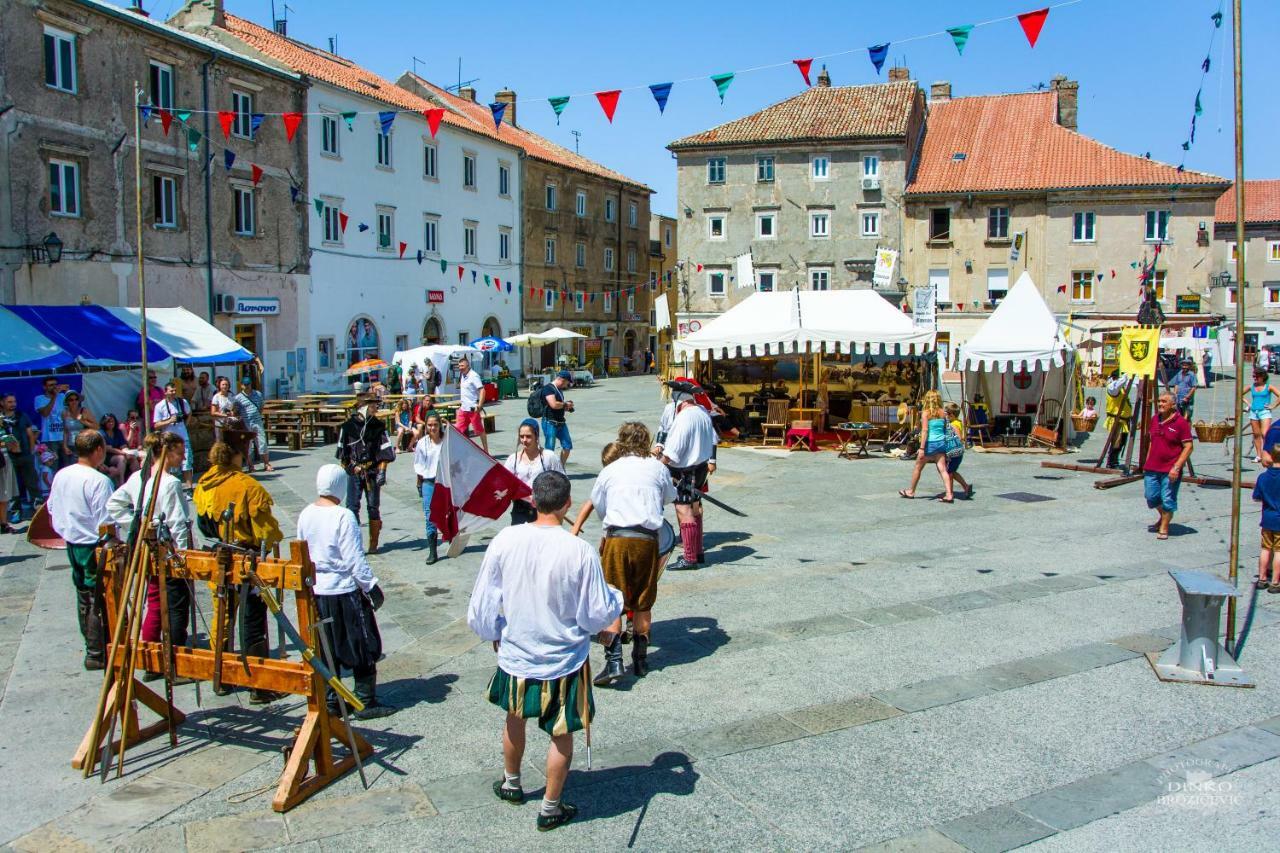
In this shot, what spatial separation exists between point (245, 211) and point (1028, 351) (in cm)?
2073

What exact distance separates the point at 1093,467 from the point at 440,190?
89.6 feet

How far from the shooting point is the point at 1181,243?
1566 inches

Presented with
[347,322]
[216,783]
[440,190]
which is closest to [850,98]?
[440,190]

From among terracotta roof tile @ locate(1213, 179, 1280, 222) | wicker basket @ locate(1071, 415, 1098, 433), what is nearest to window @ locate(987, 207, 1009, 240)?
terracotta roof tile @ locate(1213, 179, 1280, 222)

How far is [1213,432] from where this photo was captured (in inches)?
692

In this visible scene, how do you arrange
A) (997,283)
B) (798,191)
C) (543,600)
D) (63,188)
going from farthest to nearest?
(798,191) < (997,283) < (63,188) < (543,600)

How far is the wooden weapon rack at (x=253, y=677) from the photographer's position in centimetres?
483

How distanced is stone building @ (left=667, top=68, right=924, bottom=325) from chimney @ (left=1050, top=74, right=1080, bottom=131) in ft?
20.8

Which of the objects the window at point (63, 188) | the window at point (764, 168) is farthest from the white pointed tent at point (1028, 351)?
the window at point (764, 168)

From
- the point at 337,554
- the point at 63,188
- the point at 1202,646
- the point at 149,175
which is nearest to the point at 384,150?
the point at 149,175

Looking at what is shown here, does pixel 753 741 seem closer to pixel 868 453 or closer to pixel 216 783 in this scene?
pixel 216 783

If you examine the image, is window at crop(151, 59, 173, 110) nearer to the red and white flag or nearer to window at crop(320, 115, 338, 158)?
window at crop(320, 115, 338, 158)

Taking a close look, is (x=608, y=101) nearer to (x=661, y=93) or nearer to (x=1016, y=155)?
(x=661, y=93)

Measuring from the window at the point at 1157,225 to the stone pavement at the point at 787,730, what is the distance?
3488 cm
